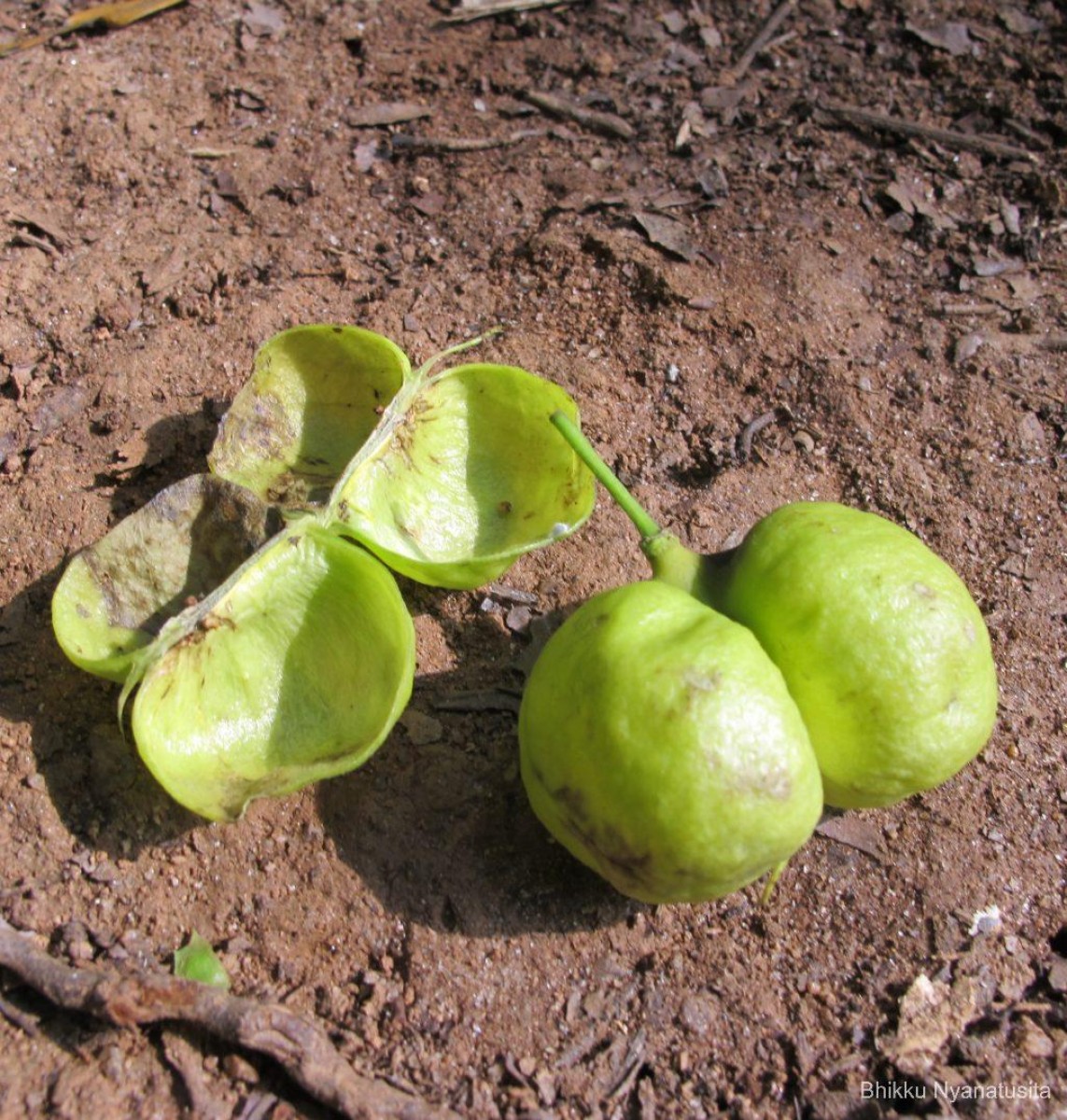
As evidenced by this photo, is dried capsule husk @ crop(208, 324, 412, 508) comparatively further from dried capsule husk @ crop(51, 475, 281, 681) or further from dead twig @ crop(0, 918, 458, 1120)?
dead twig @ crop(0, 918, 458, 1120)

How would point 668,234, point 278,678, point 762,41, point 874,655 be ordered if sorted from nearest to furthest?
point 874,655, point 278,678, point 668,234, point 762,41

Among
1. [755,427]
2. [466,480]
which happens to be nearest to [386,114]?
[466,480]

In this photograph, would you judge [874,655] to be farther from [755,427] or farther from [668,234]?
[668,234]

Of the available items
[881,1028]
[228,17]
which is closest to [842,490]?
[881,1028]

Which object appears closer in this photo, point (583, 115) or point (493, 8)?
point (583, 115)

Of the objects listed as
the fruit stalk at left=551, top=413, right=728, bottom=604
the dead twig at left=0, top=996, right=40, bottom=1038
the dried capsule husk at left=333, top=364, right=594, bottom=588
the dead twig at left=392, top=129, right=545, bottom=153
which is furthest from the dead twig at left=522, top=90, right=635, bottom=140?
the dead twig at left=0, top=996, right=40, bottom=1038

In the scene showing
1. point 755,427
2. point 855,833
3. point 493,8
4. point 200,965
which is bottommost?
point 855,833
